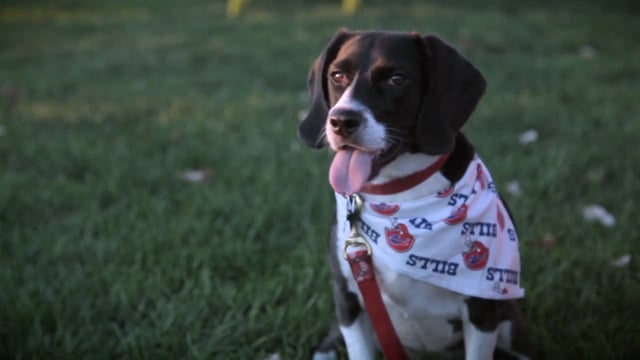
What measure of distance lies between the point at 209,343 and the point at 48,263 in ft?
3.66

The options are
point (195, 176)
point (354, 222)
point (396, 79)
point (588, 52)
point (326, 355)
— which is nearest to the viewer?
point (396, 79)

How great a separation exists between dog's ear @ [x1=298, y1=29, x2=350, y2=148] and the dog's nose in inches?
11.6

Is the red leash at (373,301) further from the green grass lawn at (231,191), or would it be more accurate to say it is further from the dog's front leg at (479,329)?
the green grass lawn at (231,191)

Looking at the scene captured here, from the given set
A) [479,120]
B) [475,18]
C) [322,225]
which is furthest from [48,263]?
[475,18]

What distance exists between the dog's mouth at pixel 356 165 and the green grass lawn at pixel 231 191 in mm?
923

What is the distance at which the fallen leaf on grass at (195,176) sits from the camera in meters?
4.83

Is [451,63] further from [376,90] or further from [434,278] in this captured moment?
[434,278]

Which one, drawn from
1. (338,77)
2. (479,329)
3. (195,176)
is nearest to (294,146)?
(195,176)

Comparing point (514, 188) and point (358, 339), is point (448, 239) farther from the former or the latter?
point (514, 188)

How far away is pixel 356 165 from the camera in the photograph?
2508mm

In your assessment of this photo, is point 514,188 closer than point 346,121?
No

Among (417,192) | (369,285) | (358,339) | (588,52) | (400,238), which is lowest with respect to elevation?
(588,52)

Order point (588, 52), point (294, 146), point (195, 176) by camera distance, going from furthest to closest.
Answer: point (588, 52), point (294, 146), point (195, 176)

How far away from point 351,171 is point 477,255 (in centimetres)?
50
